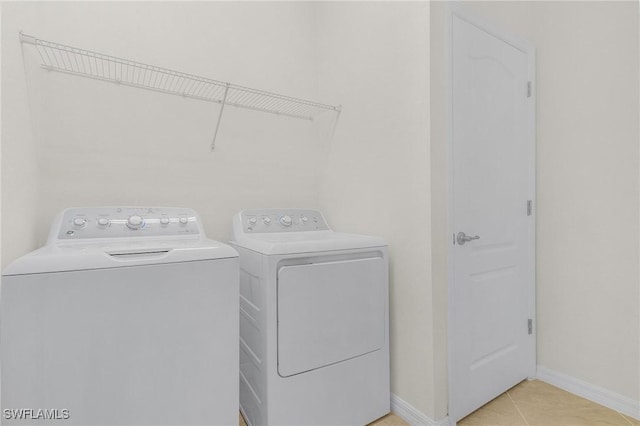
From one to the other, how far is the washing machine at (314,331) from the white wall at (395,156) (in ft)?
0.37

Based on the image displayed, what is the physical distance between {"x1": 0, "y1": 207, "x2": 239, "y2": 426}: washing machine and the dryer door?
0.74 feet

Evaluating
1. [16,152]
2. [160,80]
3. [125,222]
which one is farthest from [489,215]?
[16,152]

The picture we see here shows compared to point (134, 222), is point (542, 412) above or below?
below

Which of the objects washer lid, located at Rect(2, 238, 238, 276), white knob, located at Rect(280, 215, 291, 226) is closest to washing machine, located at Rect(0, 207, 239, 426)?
washer lid, located at Rect(2, 238, 238, 276)

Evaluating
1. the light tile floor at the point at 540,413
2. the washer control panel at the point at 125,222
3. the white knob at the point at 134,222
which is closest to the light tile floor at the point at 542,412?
the light tile floor at the point at 540,413

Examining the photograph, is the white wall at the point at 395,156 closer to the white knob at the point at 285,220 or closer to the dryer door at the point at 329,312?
the dryer door at the point at 329,312

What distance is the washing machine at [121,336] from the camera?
0.96m

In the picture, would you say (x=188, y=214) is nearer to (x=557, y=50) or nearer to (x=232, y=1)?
(x=232, y=1)

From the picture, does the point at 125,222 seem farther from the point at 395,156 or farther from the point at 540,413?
the point at 540,413

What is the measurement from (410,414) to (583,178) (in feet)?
5.16

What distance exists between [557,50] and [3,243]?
2.79 meters

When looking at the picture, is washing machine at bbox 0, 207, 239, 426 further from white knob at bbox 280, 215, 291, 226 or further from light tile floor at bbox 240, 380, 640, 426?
white knob at bbox 280, 215, 291, 226

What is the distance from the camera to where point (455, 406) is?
1.54 meters

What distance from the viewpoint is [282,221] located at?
2002 millimetres
